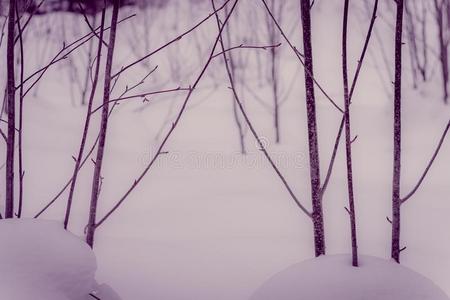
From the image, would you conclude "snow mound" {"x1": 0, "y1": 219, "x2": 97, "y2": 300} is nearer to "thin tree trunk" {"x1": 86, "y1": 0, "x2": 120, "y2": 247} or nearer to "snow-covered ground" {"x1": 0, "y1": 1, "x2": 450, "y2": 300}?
"thin tree trunk" {"x1": 86, "y1": 0, "x2": 120, "y2": 247}

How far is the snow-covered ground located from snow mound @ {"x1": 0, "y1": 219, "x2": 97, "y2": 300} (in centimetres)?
25

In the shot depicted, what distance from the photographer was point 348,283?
0.88m

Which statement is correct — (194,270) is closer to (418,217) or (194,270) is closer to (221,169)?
(418,217)

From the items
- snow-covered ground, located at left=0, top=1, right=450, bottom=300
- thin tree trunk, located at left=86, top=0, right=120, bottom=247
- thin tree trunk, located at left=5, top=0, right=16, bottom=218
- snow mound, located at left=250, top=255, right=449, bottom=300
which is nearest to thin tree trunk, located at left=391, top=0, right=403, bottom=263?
snow mound, located at left=250, top=255, right=449, bottom=300

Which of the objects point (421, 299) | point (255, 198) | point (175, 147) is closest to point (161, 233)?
point (255, 198)

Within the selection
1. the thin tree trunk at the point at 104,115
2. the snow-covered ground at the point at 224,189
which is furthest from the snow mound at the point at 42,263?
the snow-covered ground at the point at 224,189

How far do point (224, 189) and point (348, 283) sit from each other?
1.49 m

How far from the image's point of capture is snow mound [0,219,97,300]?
2.86ft

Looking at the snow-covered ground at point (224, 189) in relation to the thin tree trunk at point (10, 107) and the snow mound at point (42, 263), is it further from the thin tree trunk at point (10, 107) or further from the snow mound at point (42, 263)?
the thin tree trunk at point (10, 107)

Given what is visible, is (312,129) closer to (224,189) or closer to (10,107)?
(10,107)

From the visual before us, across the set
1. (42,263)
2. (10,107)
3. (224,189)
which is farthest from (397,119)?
(224,189)

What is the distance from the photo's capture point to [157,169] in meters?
2.75

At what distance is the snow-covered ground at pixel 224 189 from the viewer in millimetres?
1388

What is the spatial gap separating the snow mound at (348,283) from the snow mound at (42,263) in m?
0.40
